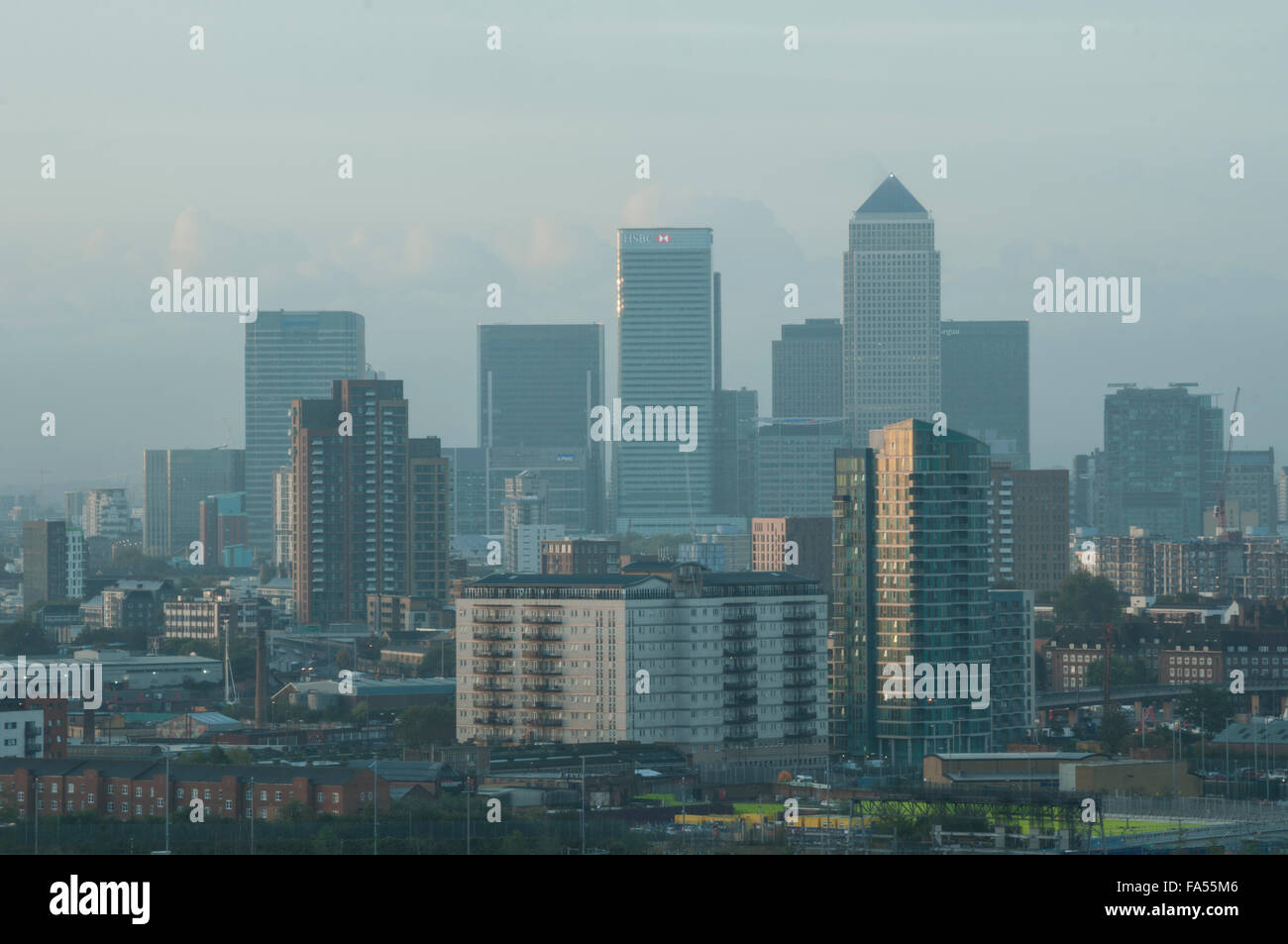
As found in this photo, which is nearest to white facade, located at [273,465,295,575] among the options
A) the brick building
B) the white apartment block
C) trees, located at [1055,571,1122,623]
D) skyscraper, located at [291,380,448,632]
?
skyscraper, located at [291,380,448,632]

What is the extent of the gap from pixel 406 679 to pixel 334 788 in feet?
157

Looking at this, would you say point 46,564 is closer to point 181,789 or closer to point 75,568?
point 75,568

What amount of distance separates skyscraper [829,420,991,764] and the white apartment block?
4.38 feet

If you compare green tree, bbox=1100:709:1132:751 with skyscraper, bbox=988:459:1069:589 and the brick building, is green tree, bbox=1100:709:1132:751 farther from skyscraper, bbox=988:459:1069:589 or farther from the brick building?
skyscraper, bbox=988:459:1069:589

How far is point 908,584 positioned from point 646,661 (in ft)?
28.8

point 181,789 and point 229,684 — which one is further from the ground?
point 181,789

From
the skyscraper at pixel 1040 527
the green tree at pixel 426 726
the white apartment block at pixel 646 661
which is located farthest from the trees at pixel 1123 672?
the skyscraper at pixel 1040 527

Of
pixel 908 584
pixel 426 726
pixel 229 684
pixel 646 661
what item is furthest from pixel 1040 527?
pixel 646 661

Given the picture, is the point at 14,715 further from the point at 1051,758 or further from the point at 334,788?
the point at 1051,758

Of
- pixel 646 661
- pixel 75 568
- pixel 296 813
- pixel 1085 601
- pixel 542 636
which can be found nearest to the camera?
pixel 296 813

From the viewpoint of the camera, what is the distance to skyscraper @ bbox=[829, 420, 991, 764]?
67938 millimetres

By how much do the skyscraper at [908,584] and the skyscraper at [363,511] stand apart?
63.8 m

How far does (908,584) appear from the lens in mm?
67938

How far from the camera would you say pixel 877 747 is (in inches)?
2657
